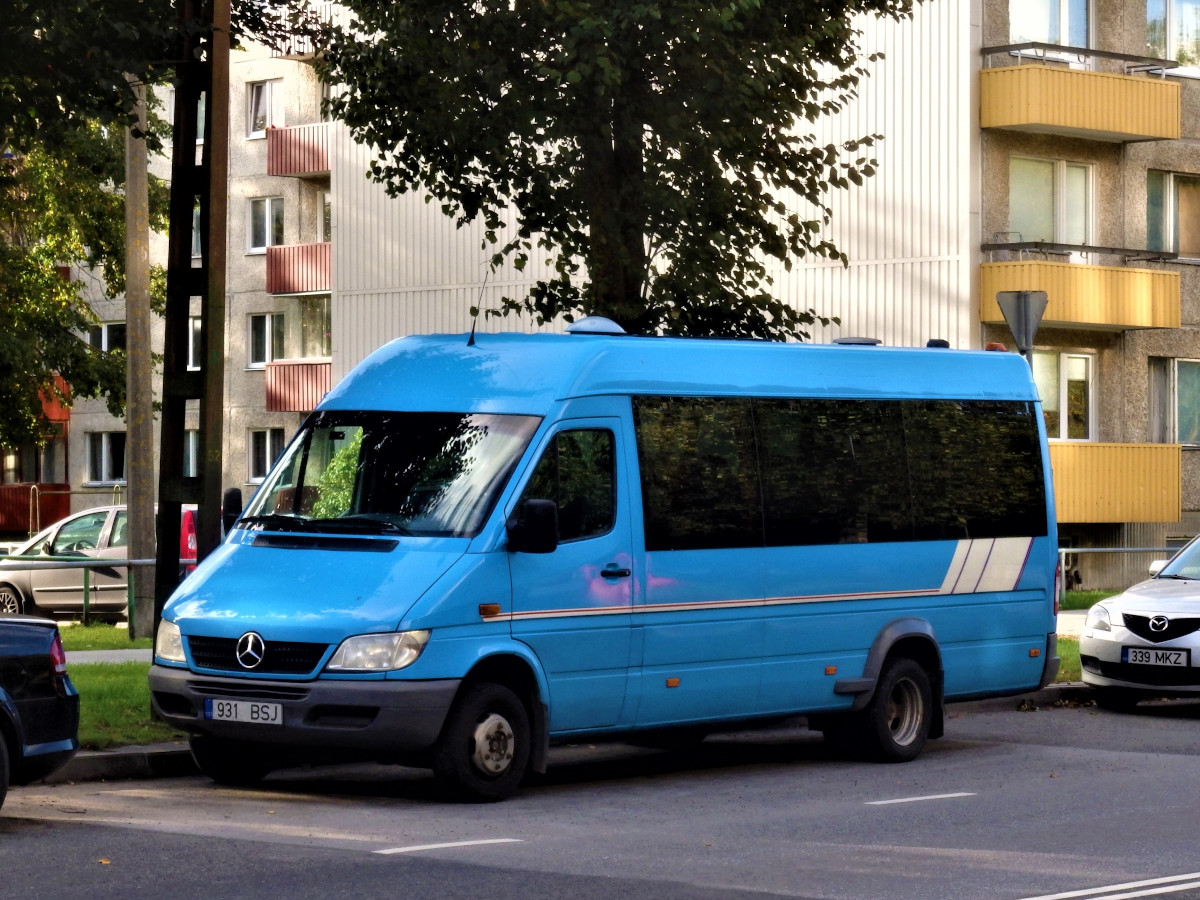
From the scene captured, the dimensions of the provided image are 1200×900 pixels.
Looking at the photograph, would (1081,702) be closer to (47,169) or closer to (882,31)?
(882,31)

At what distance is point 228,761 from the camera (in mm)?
12148

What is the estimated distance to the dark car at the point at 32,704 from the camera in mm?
9914

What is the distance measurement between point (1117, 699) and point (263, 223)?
Result: 36.9 m

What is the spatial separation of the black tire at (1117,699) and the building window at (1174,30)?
70.1 ft

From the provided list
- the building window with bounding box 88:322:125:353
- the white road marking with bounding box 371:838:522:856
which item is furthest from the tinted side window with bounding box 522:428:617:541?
the building window with bounding box 88:322:125:353

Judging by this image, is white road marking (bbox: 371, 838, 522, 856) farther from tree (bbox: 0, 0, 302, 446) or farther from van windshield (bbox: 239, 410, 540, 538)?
tree (bbox: 0, 0, 302, 446)

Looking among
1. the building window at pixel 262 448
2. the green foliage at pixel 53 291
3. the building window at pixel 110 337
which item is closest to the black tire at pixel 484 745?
the green foliage at pixel 53 291

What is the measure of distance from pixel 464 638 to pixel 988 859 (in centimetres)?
305

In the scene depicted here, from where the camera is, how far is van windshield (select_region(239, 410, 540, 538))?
38.4 feet

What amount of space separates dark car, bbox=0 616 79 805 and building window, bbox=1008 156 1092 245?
26369mm

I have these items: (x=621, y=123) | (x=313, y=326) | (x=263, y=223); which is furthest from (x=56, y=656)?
(x=263, y=223)

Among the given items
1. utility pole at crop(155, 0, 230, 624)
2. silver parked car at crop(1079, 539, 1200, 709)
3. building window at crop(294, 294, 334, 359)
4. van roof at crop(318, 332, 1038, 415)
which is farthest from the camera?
building window at crop(294, 294, 334, 359)

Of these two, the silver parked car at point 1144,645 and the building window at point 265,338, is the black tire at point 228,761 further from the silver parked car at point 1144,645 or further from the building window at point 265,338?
the building window at point 265,338

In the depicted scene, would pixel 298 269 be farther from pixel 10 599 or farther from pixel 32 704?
pixel 32 704
